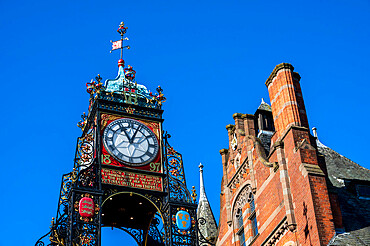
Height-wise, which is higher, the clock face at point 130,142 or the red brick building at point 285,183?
the clock face at point 130,142

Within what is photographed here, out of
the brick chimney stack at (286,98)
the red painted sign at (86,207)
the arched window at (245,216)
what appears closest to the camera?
the brick chimney stack at (286,98)

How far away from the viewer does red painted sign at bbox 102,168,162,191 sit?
28.3 meters

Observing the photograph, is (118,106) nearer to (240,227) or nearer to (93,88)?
(93,88)

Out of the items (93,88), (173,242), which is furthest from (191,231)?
(93,88)

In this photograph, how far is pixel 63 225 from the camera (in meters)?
27.8

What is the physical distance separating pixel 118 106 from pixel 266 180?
7.47 m

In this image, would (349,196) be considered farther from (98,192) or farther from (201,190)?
(201,190)

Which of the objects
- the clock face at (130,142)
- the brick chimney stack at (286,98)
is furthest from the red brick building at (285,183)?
the clock face at (130,142)

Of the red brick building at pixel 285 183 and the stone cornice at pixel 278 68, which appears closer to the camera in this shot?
the red brick building at pixel 285 183

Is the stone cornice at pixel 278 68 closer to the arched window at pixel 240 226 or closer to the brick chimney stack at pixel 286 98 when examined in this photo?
the brick chimney stack at pixel 286 98

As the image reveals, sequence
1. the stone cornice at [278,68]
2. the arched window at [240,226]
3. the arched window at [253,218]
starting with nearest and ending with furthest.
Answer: the arched window at [253,218], the stone cornice at [278,68], the arched window at [240,226]

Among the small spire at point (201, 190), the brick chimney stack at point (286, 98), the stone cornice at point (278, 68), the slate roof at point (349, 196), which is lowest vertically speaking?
the slate roof at point (349, 196)

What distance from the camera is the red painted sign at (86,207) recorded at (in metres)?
26.8

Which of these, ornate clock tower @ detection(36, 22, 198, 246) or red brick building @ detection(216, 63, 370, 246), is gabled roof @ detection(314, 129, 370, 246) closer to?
red brick building @ detection(216, 63, 370, 246)
